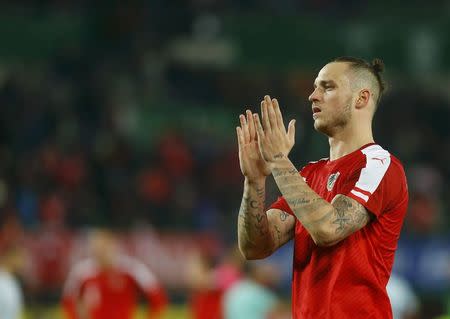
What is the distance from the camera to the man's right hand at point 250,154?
4.08 m

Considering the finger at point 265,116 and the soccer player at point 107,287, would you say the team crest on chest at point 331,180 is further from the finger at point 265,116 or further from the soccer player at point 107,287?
the soccer player at point 107,287

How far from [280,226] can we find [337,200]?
1.58ft

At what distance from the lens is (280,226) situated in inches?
166

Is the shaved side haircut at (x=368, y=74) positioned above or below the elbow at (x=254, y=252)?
above

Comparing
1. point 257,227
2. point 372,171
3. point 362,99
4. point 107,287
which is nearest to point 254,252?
point 257,227

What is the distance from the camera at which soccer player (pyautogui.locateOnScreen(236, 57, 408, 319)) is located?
376cm

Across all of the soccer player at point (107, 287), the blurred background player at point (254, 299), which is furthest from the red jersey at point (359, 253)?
the soccer player at point (107, 287)

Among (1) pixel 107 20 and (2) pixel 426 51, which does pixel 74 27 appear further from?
(2) pixel 426 51

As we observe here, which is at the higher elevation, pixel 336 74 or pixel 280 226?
pixel 336 74

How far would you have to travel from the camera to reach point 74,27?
18156 mm

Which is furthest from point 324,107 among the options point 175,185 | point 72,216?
point 175,185

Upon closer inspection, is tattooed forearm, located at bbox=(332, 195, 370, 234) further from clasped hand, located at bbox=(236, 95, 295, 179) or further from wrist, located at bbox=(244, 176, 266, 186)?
wrist, located at bbox=(244, 176, 266, 186)

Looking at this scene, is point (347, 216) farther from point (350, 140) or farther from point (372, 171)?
point (350, 140)

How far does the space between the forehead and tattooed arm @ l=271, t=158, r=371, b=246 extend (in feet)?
1.49
